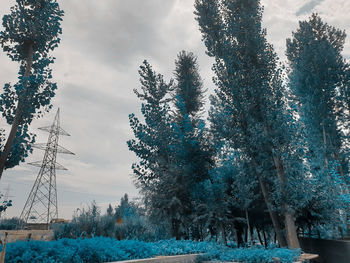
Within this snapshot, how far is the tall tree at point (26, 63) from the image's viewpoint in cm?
845

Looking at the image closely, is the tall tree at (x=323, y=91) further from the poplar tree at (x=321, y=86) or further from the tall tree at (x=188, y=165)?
the tall tree at (x=188, y=165)

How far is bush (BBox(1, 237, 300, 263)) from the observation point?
4.89m

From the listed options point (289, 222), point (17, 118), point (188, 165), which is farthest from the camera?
point (188, 165)

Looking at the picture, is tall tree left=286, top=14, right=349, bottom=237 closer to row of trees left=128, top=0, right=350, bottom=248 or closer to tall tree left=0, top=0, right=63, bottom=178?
row of trees left=128, top=0, right=350, bottom=248

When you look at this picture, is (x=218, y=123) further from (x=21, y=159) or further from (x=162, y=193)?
(x=21, y=159)

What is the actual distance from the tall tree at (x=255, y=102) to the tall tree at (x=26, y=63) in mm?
8320

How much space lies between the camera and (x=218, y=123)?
1357cm

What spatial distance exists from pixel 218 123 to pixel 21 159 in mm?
9607

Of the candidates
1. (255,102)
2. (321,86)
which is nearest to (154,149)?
(255,102)

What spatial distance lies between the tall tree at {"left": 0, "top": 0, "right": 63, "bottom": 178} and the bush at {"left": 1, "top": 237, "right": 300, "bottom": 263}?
13.5ft

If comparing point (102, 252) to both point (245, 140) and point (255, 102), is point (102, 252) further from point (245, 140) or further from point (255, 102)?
point (255, 102)

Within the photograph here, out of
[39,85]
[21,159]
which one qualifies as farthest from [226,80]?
[21,159]

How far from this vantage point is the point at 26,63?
30.9 feet

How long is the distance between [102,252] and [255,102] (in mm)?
9614
